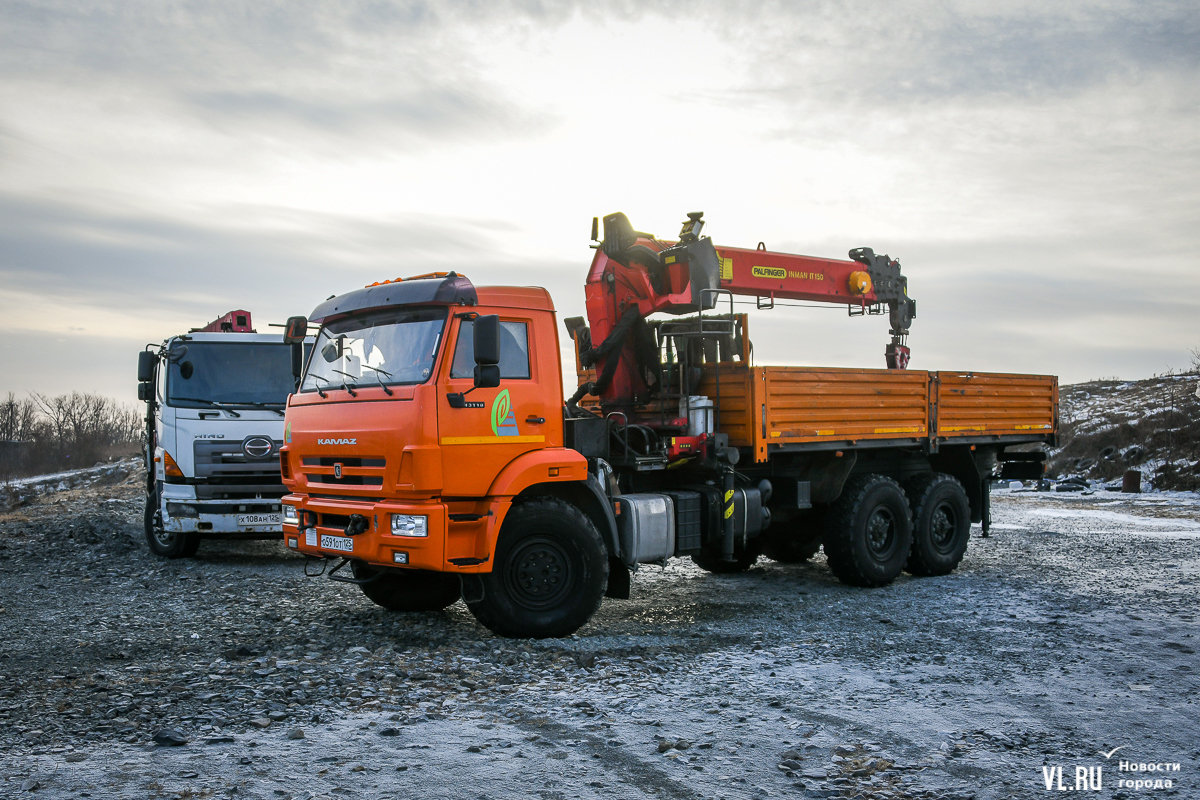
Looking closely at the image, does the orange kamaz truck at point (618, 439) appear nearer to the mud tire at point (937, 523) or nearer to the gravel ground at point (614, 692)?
the mud tire at point (937, 523)

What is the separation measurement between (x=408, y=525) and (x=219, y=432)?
561 cm

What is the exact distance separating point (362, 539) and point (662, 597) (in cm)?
368

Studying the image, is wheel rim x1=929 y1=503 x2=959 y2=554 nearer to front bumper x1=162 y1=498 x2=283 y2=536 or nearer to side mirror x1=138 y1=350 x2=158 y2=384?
front bumper x1=162 y1=498 x2=283 y2=536

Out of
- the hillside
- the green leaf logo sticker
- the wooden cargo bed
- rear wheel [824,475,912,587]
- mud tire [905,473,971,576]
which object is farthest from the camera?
the hillside

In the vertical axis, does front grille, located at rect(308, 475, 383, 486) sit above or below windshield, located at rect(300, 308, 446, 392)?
below

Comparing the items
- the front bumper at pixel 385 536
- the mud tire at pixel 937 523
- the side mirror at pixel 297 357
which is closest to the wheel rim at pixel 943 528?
the mud tire at pixel 937 523

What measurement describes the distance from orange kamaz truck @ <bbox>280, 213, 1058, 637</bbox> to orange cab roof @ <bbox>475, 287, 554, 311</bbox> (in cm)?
2

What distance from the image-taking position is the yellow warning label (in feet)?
35.2

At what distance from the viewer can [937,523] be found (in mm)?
10977

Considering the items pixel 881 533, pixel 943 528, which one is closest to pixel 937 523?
pixel 943 528

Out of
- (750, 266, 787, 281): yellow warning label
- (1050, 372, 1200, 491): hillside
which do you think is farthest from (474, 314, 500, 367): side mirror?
(1050, 372, 1200, 491): hillside

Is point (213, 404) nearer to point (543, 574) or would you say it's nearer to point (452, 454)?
point (452, 454)

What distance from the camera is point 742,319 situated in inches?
375

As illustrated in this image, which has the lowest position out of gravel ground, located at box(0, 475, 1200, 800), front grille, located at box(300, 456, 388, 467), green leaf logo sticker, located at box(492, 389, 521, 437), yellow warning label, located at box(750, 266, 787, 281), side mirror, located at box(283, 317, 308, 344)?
gravel ground, located at box(0, 475, 1200, 800)
